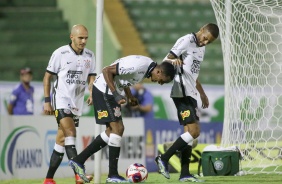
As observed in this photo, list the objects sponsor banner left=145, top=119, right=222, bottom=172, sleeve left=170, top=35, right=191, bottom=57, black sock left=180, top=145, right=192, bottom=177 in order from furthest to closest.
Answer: sponsor banner left=145, top=119, right=222, bottom=172
black sock left=180, top=145, right=192, bottom=177
sleeve left=170, top=35, right=191, bottom=57

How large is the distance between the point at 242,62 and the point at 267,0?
0.97m

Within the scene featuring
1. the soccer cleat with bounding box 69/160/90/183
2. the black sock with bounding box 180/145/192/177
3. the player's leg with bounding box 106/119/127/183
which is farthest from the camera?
the black sock with bounding box 180/145/192/177

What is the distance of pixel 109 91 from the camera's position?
9.54 m

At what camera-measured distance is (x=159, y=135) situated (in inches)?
613

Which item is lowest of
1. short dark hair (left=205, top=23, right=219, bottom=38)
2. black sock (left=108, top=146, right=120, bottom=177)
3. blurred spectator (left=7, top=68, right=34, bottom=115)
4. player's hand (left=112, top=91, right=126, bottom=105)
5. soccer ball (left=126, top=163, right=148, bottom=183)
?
soccer ball (left=126, top=163, right=148, bottom=183)

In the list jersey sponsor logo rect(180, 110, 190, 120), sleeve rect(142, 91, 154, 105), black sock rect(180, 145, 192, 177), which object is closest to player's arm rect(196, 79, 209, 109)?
jersey sponsor logo rect(180, 110, 190, 120)

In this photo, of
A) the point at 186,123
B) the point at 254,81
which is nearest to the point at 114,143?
the point at 186,123

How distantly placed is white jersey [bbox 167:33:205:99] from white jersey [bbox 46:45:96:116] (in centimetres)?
114

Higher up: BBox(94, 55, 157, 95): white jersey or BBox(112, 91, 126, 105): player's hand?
BBox(94, 55, 157, 95): white jersey

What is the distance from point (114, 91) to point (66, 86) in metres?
0.70

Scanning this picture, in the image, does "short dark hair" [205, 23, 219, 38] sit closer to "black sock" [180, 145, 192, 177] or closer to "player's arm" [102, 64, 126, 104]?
Result: "player's arm" [102, 64, 126, 104]

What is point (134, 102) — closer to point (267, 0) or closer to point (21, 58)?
point (267, 0)

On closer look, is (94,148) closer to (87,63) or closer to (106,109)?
(106,109)

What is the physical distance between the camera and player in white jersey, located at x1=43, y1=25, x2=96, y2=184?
31.3 feet
